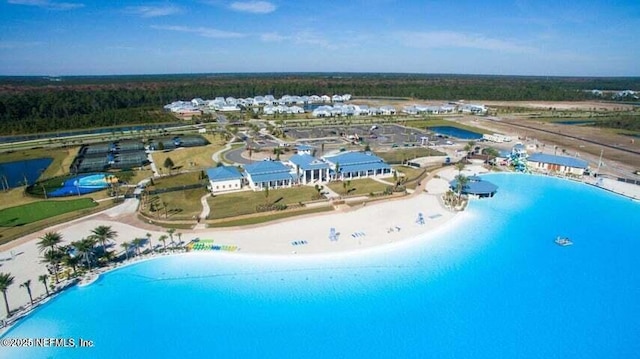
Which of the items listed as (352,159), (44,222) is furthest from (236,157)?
(44,222)

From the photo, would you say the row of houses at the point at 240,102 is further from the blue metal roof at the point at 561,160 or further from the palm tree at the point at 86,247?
the palm tree at the point at 86,247

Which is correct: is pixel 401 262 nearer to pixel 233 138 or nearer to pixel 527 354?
pixel 527 354

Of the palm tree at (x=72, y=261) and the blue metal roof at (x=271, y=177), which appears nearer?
the palm tree at (x=72, y=261)

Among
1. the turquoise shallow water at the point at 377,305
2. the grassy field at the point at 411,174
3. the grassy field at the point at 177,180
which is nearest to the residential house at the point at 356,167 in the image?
the grassy field at the point at 411,174

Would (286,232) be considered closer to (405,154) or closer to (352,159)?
(352,159)

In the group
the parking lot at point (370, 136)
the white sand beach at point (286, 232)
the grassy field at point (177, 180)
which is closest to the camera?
the white sand beach at point (286, 232)

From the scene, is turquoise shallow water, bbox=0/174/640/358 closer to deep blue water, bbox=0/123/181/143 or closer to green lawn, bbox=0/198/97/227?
green lawn, bbox=0/198/97/227

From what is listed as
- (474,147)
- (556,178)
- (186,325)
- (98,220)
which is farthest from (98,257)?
(474,147)
